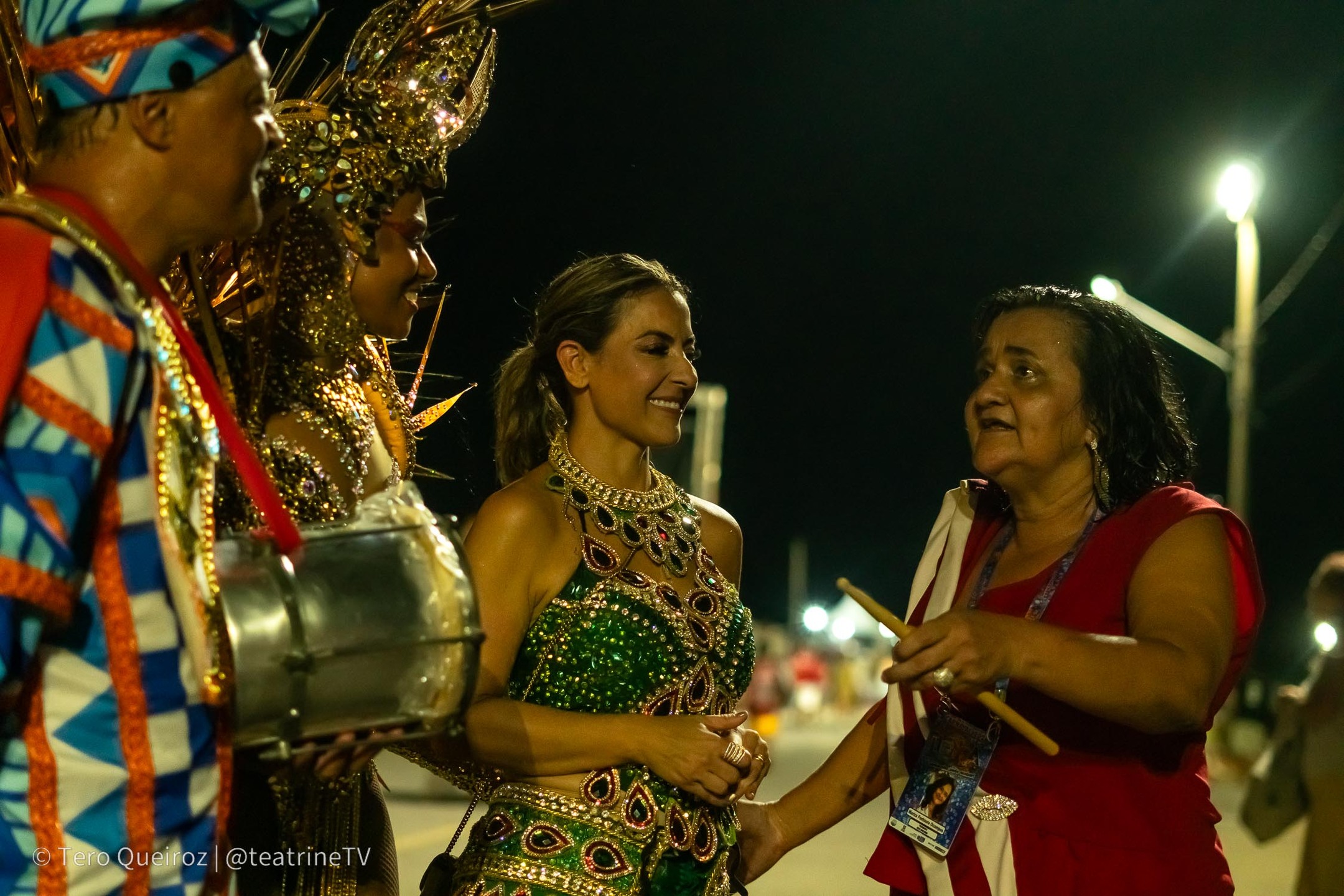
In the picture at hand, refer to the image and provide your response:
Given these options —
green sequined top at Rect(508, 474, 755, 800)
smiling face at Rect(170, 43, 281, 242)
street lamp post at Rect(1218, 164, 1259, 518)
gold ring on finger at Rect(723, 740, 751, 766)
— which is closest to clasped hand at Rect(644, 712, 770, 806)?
gold ring on finger at Rect(723, 740, 751, 766)

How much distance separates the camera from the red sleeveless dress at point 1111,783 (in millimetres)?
2965

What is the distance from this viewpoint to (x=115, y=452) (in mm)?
1867

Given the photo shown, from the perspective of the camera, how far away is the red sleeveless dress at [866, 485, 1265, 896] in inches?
117

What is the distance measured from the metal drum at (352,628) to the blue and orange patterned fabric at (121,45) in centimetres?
63

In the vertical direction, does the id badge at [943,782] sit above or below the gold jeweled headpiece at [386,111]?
below

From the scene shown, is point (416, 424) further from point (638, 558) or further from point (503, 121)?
point (503, 121)

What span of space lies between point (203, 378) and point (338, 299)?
3.71 ft

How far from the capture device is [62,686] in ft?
6.12

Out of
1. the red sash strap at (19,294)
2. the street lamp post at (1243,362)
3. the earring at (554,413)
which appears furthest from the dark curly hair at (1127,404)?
the street lamp post at (1243,362)

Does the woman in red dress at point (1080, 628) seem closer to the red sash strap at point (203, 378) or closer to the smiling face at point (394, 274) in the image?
the red sash strap at point (203, 378)

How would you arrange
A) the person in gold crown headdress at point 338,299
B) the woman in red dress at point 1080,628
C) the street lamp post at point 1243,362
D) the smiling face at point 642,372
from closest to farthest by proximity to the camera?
1. the woman in red dress at point 1080,628
2. the person in gold crown headdress at point 338,299
3. the smiling face at point 642,372
4. the street lamp post at point 1243,362

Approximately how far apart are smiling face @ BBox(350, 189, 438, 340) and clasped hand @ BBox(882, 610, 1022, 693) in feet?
4.43

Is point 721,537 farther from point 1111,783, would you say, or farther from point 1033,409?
point 1111,783

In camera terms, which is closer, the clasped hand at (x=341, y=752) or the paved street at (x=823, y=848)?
the clasped hand at (x=341, y=752)
